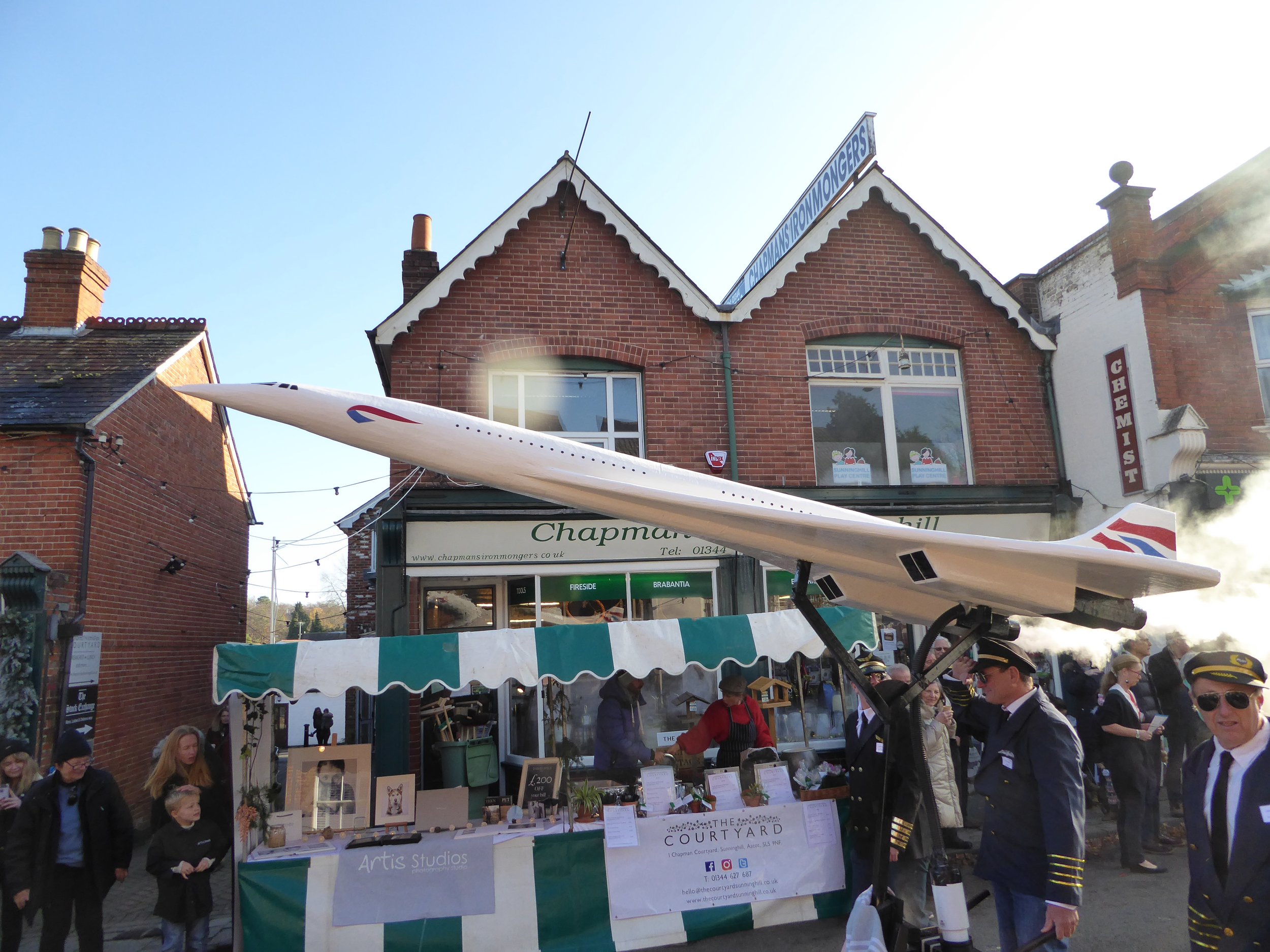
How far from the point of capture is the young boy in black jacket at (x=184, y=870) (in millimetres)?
5230

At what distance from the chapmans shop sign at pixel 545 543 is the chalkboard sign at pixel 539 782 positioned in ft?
12.0

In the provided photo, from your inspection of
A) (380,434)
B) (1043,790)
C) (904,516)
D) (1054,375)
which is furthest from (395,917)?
(1054,375)

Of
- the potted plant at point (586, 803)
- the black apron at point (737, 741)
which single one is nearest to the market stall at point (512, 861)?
the potted plant at point (586, 803)

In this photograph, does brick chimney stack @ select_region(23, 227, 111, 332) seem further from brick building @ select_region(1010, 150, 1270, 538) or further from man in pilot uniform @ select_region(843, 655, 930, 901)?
brick building @ select_region(1010, 150, 1270, 538)

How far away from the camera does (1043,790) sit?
4.00 m

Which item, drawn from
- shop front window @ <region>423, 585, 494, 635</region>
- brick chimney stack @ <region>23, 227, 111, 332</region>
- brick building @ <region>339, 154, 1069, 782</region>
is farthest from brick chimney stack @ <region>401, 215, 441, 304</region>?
brick chimney stack @ <region>23, 227, 111, 332</region>

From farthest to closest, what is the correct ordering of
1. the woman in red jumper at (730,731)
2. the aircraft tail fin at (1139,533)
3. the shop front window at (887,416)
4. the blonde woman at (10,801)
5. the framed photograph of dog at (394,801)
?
the shop front window at (887,416) → the woman in red jumper at (730,731) → the framed photograph of dog at (394,801) → the blonde woman at (10,801) → the aircraft tail fin at (1139,533)

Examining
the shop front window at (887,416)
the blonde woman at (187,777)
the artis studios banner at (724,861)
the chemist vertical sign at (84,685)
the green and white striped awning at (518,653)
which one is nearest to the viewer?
the blonde woman at (187,777)

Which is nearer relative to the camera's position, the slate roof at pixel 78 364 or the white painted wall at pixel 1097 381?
the slate roof at pixel 78 364

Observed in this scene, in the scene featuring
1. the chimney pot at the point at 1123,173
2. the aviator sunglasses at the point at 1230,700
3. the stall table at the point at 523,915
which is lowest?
the stall table at the point at 523,915

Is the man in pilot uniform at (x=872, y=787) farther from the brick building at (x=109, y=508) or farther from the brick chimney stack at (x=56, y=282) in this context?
the brick chimney stack at (x=56, y=282)

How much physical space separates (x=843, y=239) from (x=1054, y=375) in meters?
3.90

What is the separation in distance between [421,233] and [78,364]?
5470 mm

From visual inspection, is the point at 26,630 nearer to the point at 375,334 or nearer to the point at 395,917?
the point at 375,334
